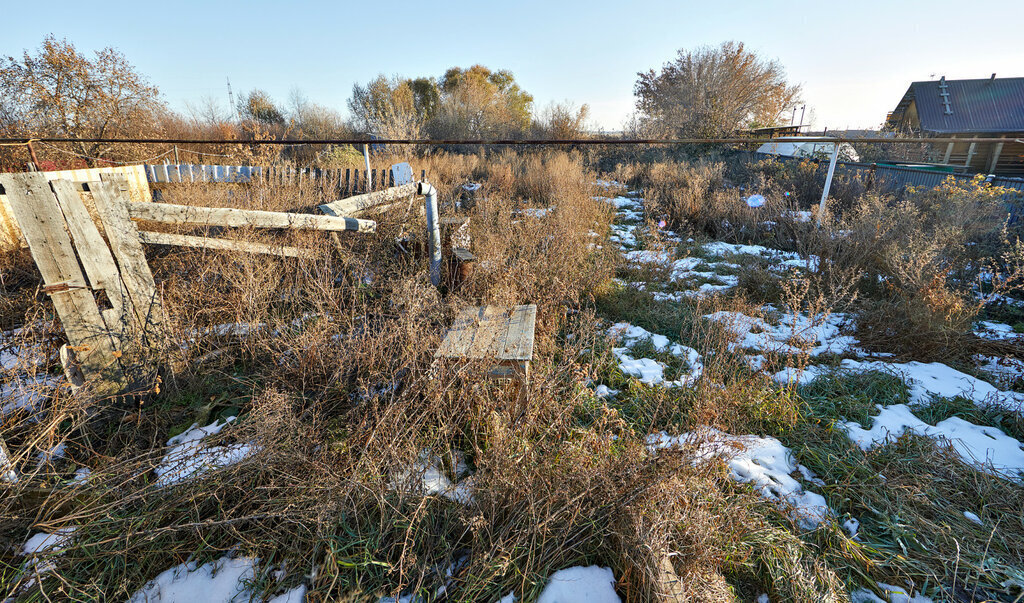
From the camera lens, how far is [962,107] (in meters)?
21.3

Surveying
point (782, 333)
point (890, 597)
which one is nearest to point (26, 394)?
point (890, 597)

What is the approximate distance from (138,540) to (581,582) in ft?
6.48

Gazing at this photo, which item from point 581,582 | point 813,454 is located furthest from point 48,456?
point 813,454

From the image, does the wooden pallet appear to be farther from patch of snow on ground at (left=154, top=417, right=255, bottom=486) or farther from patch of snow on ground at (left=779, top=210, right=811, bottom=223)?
patch of snow on ground at (left=779, top=210, right=811, bottom=223)

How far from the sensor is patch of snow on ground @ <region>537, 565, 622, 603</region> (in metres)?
1.68

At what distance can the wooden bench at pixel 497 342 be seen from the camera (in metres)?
2.57

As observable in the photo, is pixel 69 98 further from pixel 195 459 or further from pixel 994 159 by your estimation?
pixel 994 159

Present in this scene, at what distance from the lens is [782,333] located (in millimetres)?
4199

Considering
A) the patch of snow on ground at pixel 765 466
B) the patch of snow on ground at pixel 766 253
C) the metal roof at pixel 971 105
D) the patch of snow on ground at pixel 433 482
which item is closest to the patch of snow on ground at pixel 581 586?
the patch of snow on ground at pixel 433 482

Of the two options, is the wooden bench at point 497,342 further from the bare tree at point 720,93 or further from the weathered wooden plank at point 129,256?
the bare tree at point 720,93

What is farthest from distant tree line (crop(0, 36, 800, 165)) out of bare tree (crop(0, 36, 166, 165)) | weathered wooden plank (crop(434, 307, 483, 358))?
weathered wooden plank (crop(434, 307, 483, 358))

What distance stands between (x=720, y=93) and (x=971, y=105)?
14481 millimetres

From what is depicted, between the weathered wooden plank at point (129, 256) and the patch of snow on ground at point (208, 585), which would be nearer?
the patch of snow on ground at point (208, 585)

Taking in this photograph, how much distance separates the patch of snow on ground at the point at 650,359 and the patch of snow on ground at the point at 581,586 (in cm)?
170
